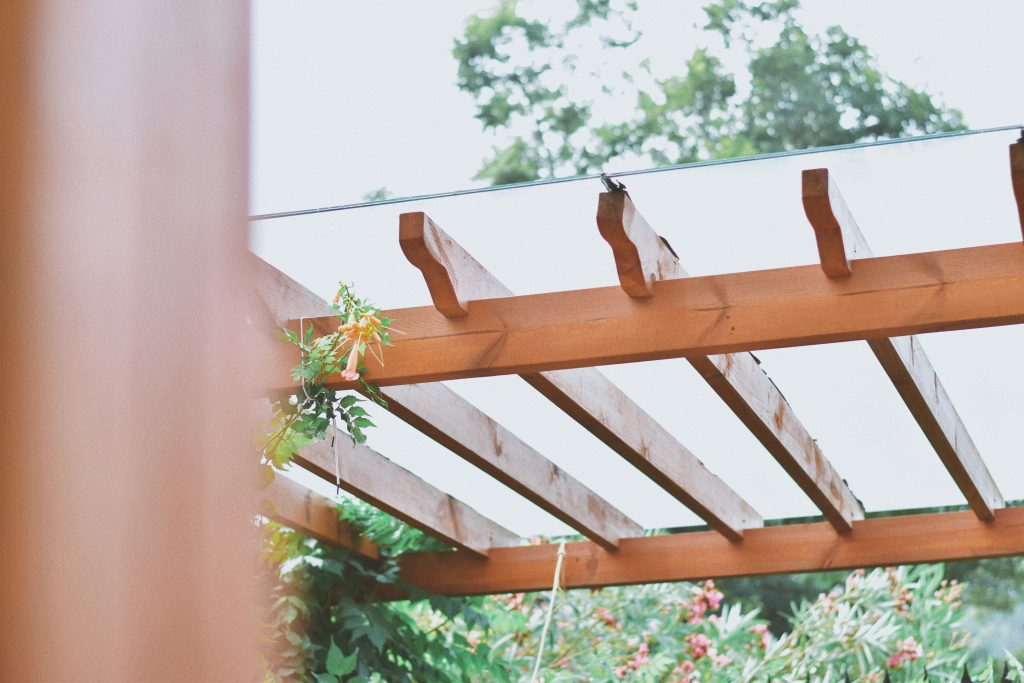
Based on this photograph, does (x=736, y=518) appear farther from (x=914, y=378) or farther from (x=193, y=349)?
(x=193, y=349)

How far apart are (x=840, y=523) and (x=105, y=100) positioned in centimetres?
434

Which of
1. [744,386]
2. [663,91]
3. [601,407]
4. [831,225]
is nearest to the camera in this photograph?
[831,225]

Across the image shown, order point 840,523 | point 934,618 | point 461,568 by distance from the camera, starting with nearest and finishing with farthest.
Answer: point 840,523, point 461,568, point 934,618

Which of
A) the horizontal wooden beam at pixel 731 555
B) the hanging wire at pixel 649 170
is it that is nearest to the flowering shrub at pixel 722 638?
the horizontal wooden beam at pixel 731 555

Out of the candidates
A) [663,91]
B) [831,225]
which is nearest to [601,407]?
[831,225]

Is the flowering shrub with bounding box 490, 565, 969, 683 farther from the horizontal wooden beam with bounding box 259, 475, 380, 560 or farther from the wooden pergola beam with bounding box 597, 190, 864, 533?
the wooden pergola beam with bounding box 597, 190, 864, 533

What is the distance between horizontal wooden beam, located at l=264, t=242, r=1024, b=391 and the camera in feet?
8.57

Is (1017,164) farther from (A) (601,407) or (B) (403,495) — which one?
(B) (403,495)

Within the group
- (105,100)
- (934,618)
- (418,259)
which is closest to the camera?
(105,100)

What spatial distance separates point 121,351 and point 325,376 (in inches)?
109

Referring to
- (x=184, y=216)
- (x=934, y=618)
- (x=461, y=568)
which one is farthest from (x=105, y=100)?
(x=934, y=618)

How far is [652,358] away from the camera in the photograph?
285 centimetres

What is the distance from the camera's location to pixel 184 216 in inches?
15.0

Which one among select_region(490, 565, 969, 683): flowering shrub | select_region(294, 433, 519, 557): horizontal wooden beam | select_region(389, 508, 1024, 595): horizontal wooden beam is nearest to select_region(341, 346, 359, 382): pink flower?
select_region(294, 433, 519, 557): horizontal wooden beam
